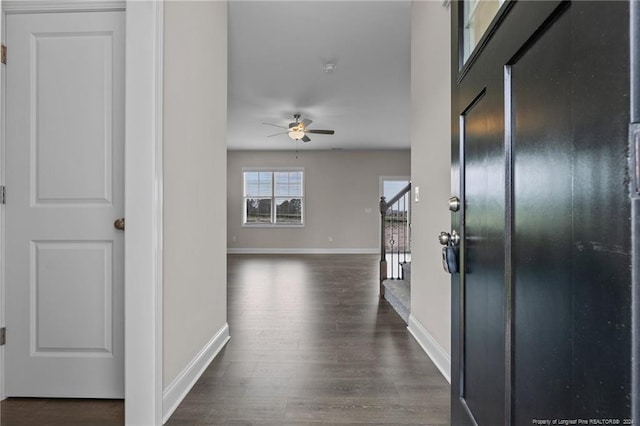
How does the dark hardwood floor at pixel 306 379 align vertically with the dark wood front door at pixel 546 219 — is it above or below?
below

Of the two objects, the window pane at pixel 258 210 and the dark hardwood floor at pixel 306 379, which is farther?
the window pane at pixel 258 210

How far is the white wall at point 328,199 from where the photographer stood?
9.01m

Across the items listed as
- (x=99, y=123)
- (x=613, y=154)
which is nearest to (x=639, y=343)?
(x=613, y=154)

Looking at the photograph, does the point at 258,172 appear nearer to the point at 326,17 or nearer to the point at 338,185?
the point at 338,185

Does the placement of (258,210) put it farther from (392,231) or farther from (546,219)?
(546,219)

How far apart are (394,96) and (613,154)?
501 centimetres

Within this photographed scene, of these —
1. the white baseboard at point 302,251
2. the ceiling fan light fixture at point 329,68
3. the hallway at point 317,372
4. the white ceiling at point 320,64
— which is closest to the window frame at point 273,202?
the white baseboard at point 302,251

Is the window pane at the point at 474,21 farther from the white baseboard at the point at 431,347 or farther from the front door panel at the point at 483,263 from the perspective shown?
the white baseboard at the point at 431,347

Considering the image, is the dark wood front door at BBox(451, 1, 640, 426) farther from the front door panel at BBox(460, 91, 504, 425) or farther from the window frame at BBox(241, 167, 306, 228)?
the window frame at BBox(241, 167, 306, 228)

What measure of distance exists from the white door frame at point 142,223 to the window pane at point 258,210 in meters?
7.68

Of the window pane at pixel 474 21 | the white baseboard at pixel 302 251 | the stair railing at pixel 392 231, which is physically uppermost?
the window pane at pixel 474 21

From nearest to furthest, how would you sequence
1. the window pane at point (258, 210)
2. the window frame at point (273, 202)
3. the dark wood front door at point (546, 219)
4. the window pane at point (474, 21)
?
the dark wood front door at point (546, 219), the window pane at point (474, 21), the window frame at point (273, 202), the window pane at point (258, 210)

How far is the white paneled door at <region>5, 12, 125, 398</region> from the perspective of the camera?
1743 millimetres

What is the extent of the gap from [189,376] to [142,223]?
0.91 m
